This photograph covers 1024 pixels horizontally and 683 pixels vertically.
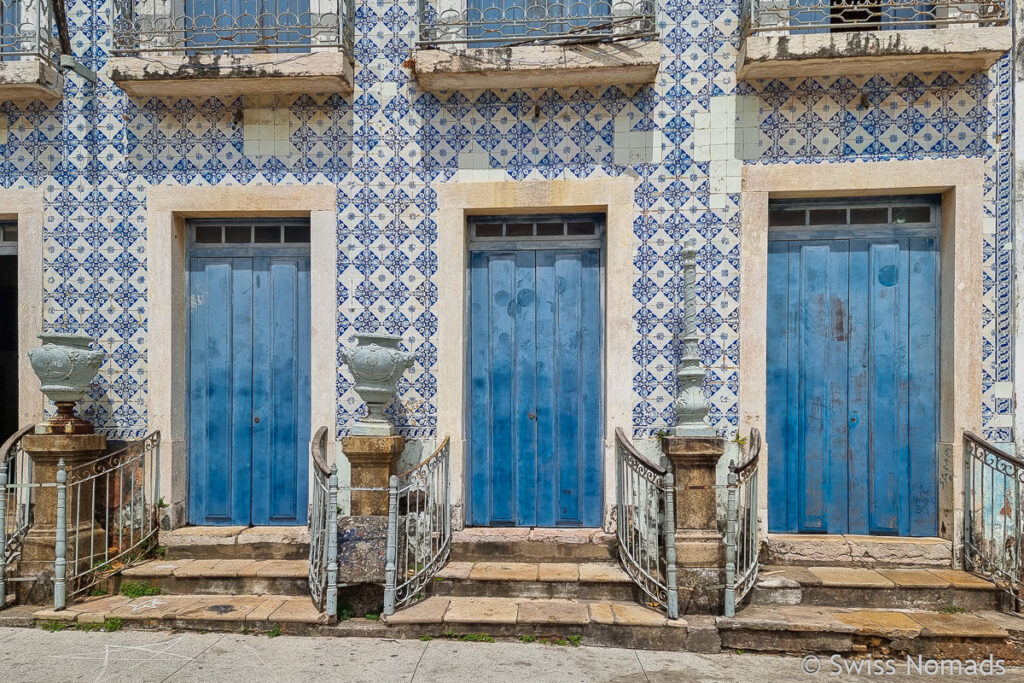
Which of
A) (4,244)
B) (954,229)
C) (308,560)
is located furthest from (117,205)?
(954,229)

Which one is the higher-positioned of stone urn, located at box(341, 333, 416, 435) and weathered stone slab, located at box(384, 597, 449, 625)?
stone urn, located at box(341, 333, 416, 435)

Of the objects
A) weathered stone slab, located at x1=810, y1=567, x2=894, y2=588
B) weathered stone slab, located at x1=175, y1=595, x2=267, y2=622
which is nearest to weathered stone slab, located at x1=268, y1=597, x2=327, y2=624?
weathered stone slab, located at x1=175, y1=595, x2=267, y2=622

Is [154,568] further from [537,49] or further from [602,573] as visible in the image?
[537,49]

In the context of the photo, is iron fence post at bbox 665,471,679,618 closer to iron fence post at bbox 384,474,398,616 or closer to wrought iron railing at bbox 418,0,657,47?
iron fence post at bbox 384,474,398,616

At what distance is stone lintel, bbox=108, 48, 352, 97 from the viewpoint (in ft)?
20.7

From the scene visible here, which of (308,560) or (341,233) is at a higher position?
(341,233)

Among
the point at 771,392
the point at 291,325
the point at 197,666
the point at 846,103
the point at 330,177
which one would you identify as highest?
the point at 846,103

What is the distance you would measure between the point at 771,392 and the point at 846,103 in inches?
96.6

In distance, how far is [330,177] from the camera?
6.62 metres

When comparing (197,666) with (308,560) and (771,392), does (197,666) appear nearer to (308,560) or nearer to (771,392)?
(308,560)

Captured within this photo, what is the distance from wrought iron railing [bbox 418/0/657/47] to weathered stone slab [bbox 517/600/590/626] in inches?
172

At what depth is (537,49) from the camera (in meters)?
6.21

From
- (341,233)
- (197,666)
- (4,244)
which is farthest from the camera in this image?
(4,244)

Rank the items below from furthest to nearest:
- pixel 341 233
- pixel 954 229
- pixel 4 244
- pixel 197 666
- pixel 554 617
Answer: pixel 4 244
pixel 341 233
pixel 954 229
pixel 554 617
pixel 197 666
